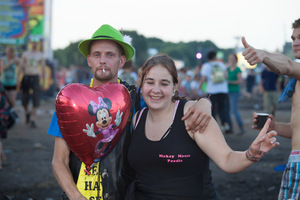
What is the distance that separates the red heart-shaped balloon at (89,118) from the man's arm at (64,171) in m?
0.12

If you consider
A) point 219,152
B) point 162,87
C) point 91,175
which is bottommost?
point 91,175

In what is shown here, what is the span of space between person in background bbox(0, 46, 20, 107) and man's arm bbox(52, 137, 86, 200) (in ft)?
21.5

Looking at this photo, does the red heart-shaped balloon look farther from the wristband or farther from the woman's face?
the wristband

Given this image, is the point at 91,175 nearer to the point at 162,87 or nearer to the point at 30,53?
the point at 162,87

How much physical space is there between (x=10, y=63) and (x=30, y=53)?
62 cm

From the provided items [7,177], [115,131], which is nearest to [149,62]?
[115,131]

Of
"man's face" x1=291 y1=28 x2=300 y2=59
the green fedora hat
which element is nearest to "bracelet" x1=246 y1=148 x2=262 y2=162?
"man's face" x1=291 y1=28 x2=300 y2=59

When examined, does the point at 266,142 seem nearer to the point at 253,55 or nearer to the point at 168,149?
the point at 253,55

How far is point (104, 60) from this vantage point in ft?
8.95

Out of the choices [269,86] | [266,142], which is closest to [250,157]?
[266,142]

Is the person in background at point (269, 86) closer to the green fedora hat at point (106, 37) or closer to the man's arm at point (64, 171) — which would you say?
the green fedora hat at point (106, 37)

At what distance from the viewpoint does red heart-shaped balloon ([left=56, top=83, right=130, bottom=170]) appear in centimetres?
234

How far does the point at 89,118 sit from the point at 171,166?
63cm

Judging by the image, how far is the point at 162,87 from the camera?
255cm
